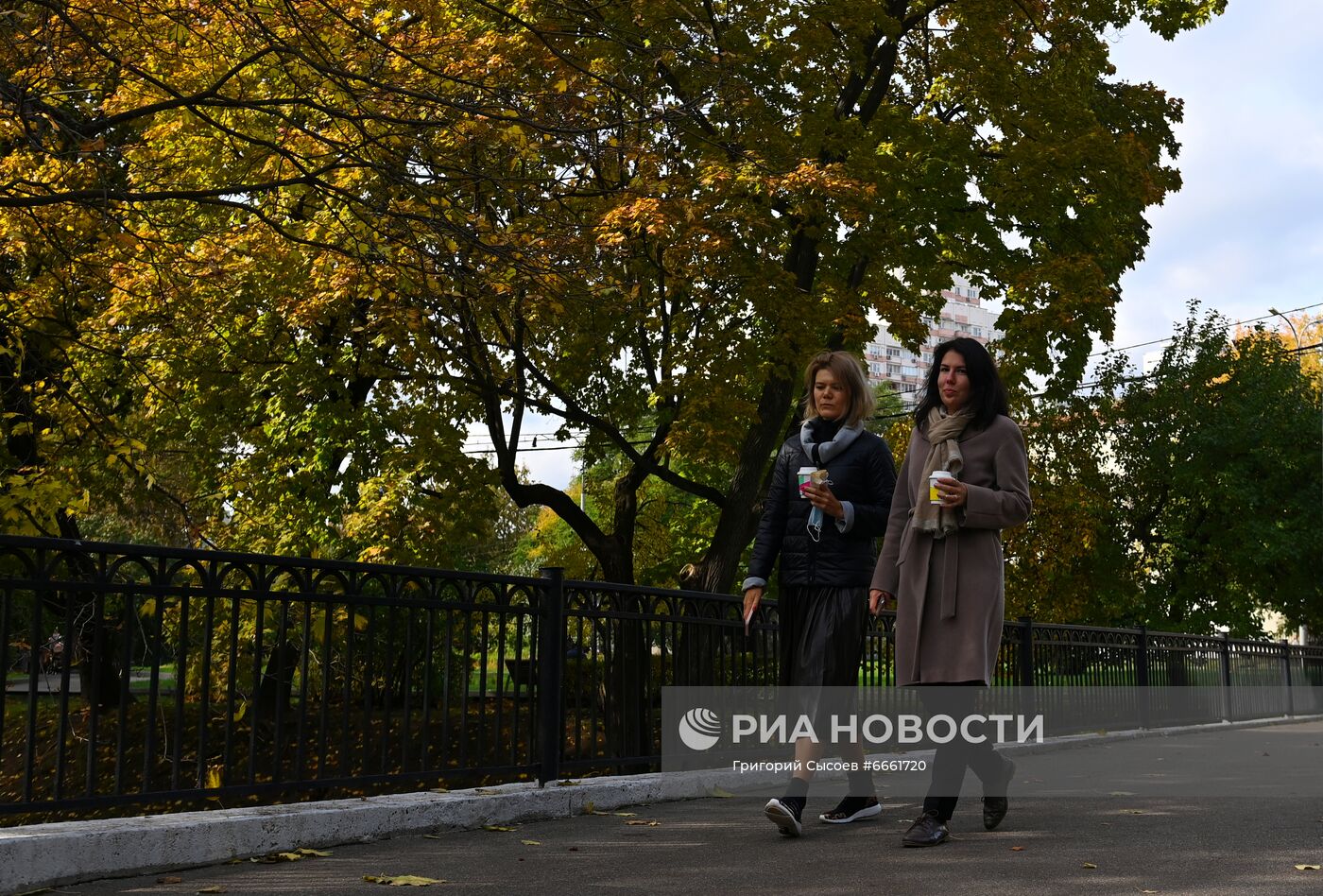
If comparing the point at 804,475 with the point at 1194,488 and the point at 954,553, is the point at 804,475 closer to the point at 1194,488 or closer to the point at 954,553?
the point at 954,553

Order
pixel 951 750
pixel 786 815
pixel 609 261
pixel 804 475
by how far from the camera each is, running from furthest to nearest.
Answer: pixel 609 261
pixel 804 475
pixel 786 815
pixel 951 750

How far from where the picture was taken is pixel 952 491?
5.68 meters

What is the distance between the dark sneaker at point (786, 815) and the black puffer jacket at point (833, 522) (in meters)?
1.01

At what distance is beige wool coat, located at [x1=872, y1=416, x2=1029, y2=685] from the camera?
573 cm

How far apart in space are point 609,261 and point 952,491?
8151 mm

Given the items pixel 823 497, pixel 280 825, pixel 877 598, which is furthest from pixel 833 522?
pixel 280 825

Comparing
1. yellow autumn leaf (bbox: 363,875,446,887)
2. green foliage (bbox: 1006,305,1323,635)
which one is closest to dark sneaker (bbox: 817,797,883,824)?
yellow autumn leaf (bbox: 363,875,446,887)

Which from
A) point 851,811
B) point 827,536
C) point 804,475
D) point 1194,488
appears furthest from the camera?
point 1194,488

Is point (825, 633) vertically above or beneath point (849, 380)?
beneath

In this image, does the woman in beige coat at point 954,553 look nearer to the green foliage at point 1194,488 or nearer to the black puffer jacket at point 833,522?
the black puffer jacket at point 833,522

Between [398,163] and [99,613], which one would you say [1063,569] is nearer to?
[398,163]

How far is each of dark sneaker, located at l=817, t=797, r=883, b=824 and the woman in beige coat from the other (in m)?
0.66

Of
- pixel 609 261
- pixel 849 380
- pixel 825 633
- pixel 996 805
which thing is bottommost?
pixel 996 805

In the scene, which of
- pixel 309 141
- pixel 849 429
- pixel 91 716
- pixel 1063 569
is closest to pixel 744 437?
pixel 309 141
